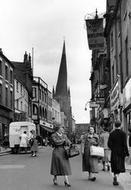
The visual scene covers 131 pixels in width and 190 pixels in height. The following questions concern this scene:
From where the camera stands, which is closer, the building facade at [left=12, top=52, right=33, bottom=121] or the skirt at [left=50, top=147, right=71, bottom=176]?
the skirt at [left=50, top=147, right=71, bottom=176]

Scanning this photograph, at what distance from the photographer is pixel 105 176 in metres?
14.0

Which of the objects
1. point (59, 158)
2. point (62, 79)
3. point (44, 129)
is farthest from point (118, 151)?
point (62, 79)

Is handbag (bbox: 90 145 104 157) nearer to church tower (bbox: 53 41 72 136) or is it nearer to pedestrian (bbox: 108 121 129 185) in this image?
pedestrian (bbox: 108 121 129 185)

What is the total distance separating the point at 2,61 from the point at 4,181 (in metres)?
31.5

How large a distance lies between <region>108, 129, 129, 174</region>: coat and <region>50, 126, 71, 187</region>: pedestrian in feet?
3.91

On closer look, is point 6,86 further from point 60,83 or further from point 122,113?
point 60,83

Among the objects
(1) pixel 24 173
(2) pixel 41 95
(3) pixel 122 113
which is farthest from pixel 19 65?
(1) pixel 24 173

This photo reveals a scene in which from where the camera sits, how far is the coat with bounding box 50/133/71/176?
11430 mm

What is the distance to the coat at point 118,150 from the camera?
1150cm

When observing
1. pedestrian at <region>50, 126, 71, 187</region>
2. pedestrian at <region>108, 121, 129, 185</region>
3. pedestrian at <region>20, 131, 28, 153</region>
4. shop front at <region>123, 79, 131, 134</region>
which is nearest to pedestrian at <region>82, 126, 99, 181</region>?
pedestrian at <region>108, 121, 129, 185</region>

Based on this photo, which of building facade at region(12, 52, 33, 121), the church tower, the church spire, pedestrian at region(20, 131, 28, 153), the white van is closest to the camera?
pedestrian at region(20, 131, 28, 153)

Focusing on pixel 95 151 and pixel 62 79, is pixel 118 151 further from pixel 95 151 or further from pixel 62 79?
pixel 62 79

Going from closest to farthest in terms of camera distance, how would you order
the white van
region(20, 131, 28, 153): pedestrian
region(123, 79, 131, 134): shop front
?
1. region(123, 79, 131, 134): shop front
2. region(20, 131, 28, 153): pedestrian
3. the white van

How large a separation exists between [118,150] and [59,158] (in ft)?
5.22
